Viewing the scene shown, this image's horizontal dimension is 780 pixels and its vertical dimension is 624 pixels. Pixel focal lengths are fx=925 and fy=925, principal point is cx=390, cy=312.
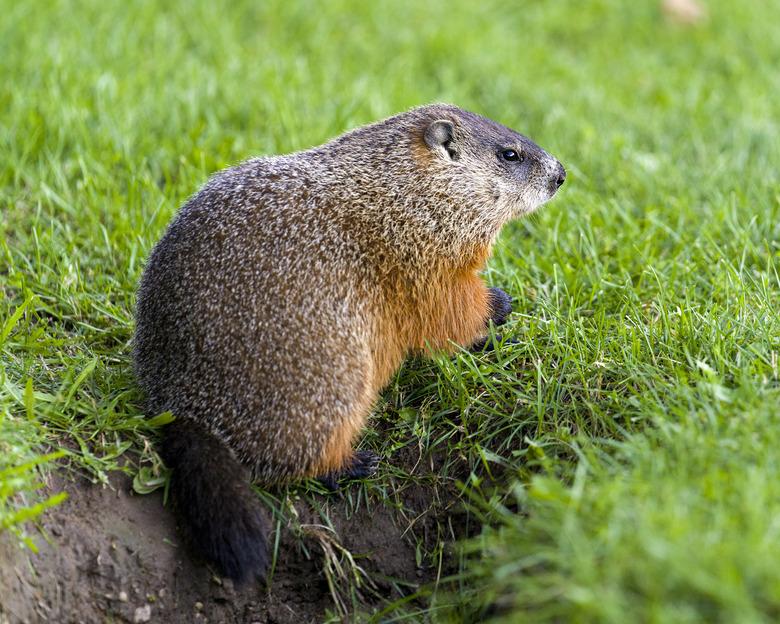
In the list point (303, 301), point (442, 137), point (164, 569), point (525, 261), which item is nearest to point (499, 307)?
point (525, 261)

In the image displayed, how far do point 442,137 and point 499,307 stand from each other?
31.6 inches

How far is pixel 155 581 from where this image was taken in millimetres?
3383

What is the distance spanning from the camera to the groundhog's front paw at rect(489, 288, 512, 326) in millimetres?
4172

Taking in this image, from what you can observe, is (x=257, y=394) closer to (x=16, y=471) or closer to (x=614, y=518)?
(x=16, y=471)

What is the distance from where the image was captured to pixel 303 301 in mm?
3535

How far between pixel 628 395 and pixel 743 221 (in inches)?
74.7

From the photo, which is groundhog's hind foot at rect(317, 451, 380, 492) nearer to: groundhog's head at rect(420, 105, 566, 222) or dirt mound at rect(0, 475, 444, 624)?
dirt mound at rect(0, 475, 444, 624)

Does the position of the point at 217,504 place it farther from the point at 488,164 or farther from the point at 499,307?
the point at 488,164

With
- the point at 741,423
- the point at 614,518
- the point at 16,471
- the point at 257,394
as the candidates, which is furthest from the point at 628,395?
the point at 16,471

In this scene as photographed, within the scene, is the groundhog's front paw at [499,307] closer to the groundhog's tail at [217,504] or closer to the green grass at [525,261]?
the green grass at [525,261]

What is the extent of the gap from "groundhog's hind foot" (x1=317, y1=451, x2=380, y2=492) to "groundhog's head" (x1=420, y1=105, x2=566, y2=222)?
120 centimetres

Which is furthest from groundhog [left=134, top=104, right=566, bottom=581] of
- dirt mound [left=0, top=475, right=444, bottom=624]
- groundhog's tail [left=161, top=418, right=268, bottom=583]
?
dirt mound [left=0, top=475, right=444, bottom=624]

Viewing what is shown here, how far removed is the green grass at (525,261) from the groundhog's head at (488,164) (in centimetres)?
45

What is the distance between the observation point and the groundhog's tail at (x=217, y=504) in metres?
3.20
